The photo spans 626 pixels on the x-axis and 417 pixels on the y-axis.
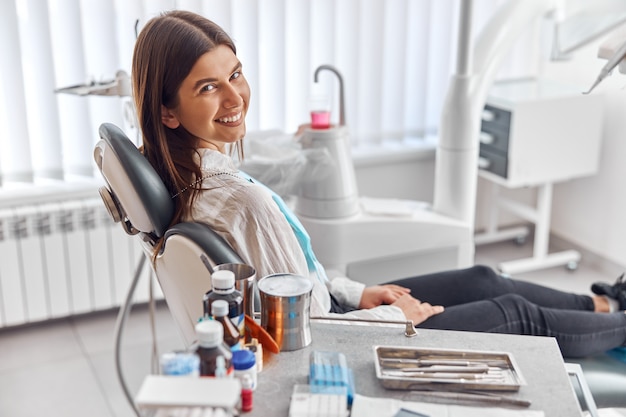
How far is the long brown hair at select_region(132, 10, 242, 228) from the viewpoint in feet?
5.30

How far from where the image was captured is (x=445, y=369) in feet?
4.29

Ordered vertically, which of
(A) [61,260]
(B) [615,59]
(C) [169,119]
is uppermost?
(B) [615,59]

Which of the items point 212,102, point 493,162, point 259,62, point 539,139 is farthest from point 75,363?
point 539,139

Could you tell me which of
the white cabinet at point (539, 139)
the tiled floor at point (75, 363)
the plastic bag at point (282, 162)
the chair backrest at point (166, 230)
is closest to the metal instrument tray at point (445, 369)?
the chair backrest at point (166, 230)

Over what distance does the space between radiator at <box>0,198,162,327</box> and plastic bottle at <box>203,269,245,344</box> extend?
156 centimetres

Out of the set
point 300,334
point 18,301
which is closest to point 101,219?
point 18,301

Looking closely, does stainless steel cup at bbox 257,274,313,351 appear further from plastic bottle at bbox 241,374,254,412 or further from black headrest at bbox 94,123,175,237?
black headrest at bbox 94,123,175,237

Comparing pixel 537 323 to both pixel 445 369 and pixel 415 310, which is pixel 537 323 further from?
pixel 445 369

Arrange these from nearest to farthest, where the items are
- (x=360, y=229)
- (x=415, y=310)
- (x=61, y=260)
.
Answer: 1. (x=415, y=310)
2. (x=360, y=229)
3. (x=61, y=260)

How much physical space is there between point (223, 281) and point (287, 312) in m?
0.16

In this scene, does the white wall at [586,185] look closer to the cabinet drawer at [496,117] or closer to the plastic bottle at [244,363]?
the cabinet drawer at [496,117]

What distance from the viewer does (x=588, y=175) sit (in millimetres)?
3486

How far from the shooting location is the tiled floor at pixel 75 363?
8.19 ft

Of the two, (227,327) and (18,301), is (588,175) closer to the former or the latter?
(18,301)
